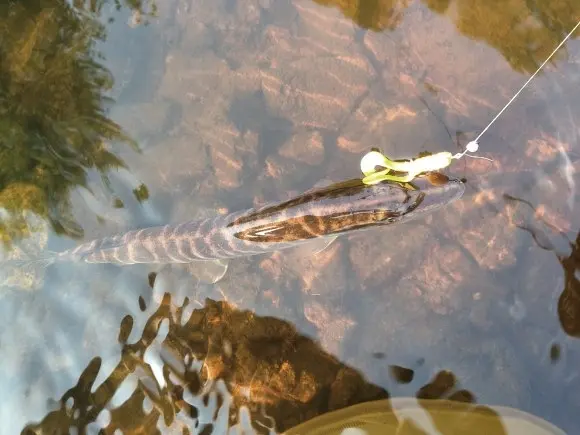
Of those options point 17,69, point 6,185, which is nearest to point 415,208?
point 6,185

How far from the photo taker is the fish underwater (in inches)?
206

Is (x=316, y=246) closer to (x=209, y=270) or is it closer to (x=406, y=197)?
(x=406, y=197)

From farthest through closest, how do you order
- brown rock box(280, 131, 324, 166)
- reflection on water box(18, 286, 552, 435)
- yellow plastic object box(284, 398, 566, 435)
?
1. brown rock box(280, 131, 324, 166)
2. reflection on water box(18, 286, 552, 435)
3. yellow plastic object box(284, 398, 566, 435)

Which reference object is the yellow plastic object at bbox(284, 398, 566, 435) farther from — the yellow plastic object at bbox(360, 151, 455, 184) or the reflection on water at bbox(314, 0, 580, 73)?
the reflection on water at bbox(314, 0, 580, 73)

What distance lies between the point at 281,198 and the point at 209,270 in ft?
4.35

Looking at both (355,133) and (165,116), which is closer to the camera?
(355,133)

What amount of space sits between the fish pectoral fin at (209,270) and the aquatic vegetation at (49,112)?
1812mm

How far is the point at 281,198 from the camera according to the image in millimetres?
5887

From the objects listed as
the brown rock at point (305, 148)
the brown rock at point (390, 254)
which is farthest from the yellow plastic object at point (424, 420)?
the brown rock at point (305, 148)

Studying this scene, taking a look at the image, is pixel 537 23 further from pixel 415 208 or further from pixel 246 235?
pixel 246 235

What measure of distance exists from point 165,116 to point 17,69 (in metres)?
2.25

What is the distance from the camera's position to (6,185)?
6.14 meters

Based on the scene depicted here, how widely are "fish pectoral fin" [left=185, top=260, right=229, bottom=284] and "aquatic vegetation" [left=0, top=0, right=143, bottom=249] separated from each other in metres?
1.81

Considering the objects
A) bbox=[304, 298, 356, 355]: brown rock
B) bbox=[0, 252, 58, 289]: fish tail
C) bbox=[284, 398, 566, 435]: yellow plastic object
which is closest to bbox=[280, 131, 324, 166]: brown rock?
bbox=[304, 298, 356, 355]: brown rock
